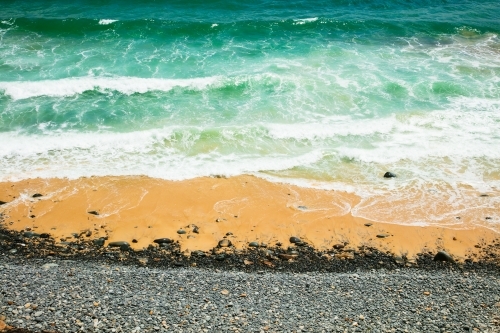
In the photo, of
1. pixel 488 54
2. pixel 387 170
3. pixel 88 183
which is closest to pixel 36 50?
pixel 88 183

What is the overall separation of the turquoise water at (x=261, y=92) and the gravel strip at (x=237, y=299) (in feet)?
12.0

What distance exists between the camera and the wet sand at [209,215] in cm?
1288

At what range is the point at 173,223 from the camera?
13492 millimetres

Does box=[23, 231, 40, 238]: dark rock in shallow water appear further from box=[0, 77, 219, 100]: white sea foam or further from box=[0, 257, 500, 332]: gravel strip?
box=[0, 77, 219, 100]: white sea foam

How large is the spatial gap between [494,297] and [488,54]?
19875 millimetres

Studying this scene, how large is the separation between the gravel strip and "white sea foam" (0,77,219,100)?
11996 millimetres

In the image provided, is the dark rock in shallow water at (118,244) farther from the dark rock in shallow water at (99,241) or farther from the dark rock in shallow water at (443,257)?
the dark rock in shallow water at (443,257)

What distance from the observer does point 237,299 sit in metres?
10.2

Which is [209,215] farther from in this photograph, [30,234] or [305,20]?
[305,20]

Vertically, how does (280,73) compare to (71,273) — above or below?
above

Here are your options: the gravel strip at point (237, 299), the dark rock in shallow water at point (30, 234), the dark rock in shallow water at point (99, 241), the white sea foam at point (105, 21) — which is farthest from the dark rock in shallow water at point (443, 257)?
the white sea foam at point (105, 21)

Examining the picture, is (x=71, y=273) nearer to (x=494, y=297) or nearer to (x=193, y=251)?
(x=193, y=251)

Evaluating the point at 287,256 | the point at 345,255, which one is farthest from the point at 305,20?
the point at 287,256

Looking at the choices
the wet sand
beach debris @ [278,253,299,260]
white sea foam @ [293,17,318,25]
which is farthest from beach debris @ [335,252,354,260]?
white sea foam @ [293,17,318,25]
